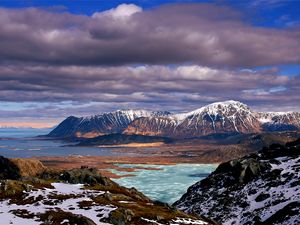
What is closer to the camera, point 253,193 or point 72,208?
point 72,208

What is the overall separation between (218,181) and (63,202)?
72.8 metres

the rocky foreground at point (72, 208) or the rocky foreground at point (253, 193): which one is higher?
the rocky foreground at point (72, 208)

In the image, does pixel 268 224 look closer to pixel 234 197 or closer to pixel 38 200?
pixel 234 197

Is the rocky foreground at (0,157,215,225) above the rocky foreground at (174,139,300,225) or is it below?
above

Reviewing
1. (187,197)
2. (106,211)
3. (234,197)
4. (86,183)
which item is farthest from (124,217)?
(187,197)

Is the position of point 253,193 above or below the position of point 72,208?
below

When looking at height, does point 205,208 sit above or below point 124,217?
below

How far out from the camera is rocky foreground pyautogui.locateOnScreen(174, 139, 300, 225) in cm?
9381

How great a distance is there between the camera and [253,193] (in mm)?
112375

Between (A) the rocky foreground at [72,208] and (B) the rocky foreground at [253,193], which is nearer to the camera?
(A) the rocky foreground at [72,208]

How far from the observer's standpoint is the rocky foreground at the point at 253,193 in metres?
93.8

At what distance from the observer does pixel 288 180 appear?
111562mm

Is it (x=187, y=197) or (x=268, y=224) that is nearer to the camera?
(x=268, y=224)

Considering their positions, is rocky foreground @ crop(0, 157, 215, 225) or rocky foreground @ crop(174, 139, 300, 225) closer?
rocky foreground @ crop(0, 157, 215, 225)
